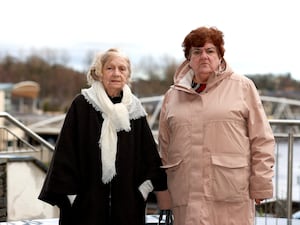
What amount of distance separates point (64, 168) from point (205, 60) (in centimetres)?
92

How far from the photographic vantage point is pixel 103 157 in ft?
8.46

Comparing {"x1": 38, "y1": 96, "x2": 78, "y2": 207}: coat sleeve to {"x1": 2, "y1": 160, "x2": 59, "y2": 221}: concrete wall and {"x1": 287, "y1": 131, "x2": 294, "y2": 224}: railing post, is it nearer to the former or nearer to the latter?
{"x1": 287, "y1": 131, "x2": 294, "y2": 224}: railing post

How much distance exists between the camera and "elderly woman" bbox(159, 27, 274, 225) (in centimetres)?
259

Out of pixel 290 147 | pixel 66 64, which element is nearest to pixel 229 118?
pixel 290 147

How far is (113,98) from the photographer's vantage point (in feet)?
8.78

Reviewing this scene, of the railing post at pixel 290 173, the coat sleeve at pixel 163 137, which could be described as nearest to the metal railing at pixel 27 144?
the railing post at pixel 290 173

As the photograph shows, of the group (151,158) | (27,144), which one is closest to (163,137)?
(151,158)

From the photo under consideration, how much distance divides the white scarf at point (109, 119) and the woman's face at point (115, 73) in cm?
4

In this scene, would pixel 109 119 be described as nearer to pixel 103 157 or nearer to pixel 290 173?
pixel 103 157

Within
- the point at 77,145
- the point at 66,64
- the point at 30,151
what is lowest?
the point at 30,151

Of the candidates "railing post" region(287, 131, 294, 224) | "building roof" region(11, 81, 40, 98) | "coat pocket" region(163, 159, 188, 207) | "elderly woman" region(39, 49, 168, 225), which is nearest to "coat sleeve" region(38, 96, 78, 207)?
"elderly woman" region(39, 49, 168, 225)

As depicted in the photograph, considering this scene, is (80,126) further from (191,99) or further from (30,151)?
(30,151)

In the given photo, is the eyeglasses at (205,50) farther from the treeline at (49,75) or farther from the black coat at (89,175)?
the treeline at (49,75)

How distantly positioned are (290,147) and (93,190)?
101 inches
